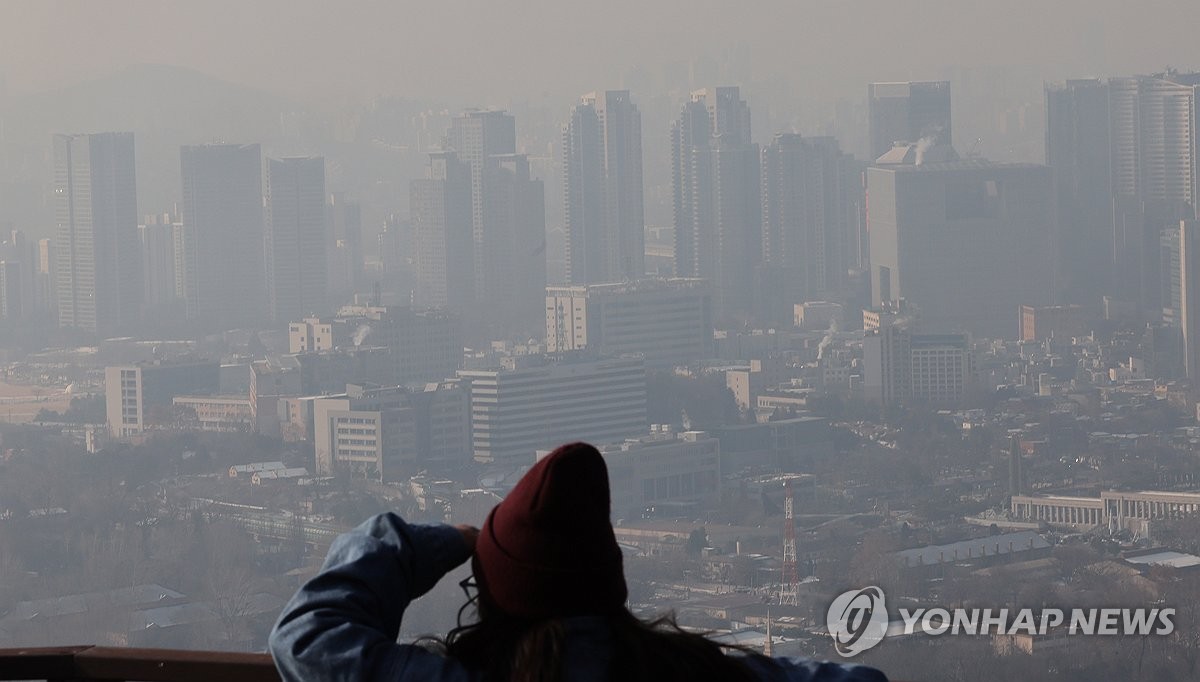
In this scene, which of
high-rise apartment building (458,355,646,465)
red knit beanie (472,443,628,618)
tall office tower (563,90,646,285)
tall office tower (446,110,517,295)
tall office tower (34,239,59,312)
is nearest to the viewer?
red knit beanie (472,443,628,618)

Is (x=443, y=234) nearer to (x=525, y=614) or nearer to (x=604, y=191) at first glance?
(x=604, y=191)

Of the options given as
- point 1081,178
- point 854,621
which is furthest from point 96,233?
point 854,621

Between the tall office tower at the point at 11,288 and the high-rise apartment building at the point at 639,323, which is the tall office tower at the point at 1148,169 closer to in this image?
the high-rise apartment building at the point at 639,323

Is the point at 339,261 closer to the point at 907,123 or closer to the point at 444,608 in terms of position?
the point at 907,123

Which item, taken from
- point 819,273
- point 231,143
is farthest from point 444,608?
point 231,143

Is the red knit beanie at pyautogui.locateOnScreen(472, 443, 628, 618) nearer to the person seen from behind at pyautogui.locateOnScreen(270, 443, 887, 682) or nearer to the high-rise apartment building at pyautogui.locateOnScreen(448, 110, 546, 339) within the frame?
the person seen from behind at pyautogui.locateOnScreen(270, 443, 887, 682)

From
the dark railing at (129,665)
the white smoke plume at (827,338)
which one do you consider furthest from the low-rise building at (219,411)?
the dark railing at (129,665)

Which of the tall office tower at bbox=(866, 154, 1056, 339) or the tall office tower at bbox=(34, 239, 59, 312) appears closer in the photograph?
the tall office tower at bbox=(34, 239, 59, 312)

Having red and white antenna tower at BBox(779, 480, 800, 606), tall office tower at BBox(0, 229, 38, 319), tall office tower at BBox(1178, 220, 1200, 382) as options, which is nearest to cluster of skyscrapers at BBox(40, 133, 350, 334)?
tall office tower at BBox(0, 229, 38, 319)
